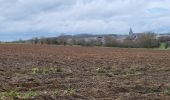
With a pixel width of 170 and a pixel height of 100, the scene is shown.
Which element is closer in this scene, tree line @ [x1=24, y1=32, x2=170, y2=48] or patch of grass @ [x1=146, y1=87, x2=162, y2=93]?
patch of grass @ [x1=146, y1=87, x2=162, y2=93]

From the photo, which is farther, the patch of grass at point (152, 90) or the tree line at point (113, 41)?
the tree line at point (113, 41)

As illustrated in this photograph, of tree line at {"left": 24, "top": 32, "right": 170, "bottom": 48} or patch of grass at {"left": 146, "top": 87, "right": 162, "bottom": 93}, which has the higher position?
patch of grass at {"left": 146, "top": 87, "right": 162, "bottom": 93}

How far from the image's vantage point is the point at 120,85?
50.8ft

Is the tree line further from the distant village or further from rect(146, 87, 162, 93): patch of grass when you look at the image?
rect(146, 87, 162, 93): patch of grass

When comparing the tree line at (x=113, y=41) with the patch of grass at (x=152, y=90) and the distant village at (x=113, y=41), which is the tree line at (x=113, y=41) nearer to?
the distant village at (x=113, y=41)

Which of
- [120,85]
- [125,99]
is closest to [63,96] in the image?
[125,99]

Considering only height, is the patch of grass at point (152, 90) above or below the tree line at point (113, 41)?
above

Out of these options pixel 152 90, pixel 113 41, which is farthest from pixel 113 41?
pixel 152 90

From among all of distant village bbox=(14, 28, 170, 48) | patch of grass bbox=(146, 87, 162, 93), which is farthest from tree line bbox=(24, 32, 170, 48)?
patch of grass bbox=(146, 87, 162, 93)

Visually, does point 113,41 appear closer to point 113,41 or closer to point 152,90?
point 113,41

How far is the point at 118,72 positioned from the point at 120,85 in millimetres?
6325

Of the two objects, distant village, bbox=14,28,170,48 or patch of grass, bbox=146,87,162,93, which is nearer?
patch of grass, bbox=146,87,162,93

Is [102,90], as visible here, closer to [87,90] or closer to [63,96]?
[87,90]

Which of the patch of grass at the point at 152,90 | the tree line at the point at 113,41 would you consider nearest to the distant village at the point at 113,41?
the tree line at the point at 113,41
